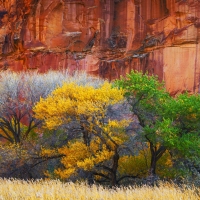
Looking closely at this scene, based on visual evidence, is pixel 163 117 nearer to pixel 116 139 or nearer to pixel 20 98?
pixel 116 139

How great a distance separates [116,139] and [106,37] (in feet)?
65.2

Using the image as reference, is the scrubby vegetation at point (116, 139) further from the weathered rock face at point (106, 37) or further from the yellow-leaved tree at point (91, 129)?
the weathered rock face at point (106, 37)

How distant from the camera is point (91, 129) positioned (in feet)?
51.6

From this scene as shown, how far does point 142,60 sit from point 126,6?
18.1ft

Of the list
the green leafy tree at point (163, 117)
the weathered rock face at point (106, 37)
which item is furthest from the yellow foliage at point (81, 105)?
the weathered rock face at point (106, 37)

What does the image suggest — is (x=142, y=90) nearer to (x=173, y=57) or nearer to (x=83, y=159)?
(x=83, y=159)

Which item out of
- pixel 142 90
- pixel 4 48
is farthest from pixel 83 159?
pixel 4 48

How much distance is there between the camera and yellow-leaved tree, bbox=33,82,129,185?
51.6ft

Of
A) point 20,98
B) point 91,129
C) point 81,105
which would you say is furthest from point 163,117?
point 20,98

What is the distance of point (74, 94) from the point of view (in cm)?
1689

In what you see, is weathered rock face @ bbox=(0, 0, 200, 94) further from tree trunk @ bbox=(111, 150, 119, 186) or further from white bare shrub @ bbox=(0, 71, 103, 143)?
tree trunk @ bbox=(111, 150, 119, 186)

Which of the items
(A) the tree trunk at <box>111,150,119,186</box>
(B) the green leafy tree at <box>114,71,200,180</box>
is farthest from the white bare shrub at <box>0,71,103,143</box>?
(B) the green leafy tree at <box>114,71,200,180</box>

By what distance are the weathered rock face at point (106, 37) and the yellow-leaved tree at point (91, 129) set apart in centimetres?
1476

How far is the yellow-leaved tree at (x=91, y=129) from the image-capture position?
15727mm
